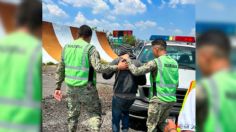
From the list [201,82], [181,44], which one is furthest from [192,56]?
[201,82]

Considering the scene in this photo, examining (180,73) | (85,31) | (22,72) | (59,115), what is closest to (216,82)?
(22,72)

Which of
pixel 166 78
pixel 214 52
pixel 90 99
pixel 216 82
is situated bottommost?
pixel 90 99

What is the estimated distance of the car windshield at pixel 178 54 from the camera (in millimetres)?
7629

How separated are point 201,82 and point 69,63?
3.54 m

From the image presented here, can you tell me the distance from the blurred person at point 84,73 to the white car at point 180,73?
6.01ft

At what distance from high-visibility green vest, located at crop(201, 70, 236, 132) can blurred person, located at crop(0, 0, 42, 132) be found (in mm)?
709

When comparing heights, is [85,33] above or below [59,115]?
above

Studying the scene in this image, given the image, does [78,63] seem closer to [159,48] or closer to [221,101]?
[159,48]

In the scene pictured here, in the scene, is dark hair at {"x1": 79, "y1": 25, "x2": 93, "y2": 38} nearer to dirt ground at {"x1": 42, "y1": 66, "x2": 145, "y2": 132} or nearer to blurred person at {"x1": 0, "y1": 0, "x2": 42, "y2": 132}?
dirt ground at {"x1": 42, "y1": 66, "x2": 145, "y2": 132}

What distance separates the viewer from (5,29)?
1609 mm

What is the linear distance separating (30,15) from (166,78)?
3.35 metres

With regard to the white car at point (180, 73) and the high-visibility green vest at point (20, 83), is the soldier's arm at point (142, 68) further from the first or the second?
the high-visibility green vest at point (20, 83)

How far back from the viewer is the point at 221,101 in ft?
4.75

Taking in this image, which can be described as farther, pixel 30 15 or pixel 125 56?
pixel 125 56
